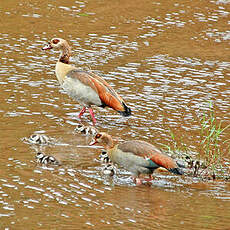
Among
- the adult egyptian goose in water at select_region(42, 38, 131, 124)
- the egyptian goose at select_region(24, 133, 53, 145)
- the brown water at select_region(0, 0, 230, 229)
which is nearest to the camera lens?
the brown water at select_region(0, 0, 230, 229)

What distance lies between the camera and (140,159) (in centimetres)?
815

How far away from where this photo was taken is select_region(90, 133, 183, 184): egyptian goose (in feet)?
26.3

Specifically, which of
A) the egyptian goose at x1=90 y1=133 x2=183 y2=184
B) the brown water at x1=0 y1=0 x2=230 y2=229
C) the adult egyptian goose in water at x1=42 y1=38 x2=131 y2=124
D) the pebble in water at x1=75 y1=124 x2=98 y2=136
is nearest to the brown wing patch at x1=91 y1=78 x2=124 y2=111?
the adult egyptian goose in water at x1=42 y1=38 x2=131 y2=124

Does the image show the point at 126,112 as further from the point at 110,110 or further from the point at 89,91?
the point at 110,110

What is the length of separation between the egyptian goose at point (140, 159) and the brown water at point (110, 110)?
215 mm

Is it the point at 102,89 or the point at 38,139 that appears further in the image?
the point at 102,89

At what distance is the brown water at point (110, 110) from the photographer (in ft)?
23.9

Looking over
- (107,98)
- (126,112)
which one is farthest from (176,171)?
(107,98)

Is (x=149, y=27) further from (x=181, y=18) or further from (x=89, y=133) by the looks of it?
(x=89, y=133)

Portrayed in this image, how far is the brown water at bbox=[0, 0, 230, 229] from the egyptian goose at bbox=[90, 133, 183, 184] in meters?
0.21

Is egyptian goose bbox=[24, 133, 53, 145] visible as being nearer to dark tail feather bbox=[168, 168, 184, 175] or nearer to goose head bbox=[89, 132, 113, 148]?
goose head bbox=[89, 132, 113, 148]

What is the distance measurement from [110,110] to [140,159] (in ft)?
10.2

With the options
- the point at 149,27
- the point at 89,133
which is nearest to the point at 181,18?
the point at 149,27

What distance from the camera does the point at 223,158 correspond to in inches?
356
